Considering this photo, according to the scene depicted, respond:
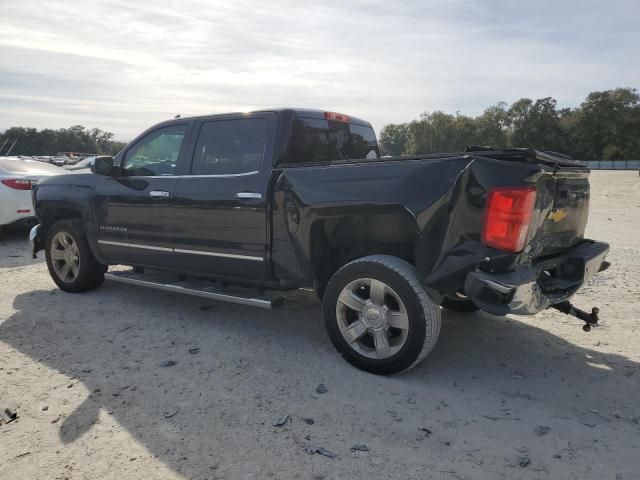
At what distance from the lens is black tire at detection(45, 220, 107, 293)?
5.77 m

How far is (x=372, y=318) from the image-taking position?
12.3 feet

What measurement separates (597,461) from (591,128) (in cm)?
9653

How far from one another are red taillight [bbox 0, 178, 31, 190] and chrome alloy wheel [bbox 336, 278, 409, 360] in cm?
756

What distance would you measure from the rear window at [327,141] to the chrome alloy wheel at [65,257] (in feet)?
9.81

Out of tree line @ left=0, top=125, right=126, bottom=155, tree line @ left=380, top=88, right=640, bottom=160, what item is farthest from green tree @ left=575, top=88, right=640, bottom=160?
tree line @ left=0, top=125, right=126, bottom=155

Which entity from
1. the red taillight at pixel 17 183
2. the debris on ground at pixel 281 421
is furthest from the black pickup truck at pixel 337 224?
the red taillight at pixel 17 183

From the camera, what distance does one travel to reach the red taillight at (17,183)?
9062 mm

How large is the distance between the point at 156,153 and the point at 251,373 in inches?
101

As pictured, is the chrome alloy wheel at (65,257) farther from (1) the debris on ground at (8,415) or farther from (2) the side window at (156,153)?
(1) the debris on ground at (8,415)

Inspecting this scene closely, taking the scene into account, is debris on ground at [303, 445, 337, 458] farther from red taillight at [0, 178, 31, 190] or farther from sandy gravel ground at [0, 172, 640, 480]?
red taillight at [0, 178, 31, 190]

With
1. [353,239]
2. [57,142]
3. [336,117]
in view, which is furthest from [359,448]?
[57,142]

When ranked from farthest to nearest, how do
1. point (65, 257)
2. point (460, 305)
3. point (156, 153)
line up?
point (65, 257)
point (156, 153)
point (460, 305)

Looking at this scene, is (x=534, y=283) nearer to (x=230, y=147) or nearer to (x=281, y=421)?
(x=281, y=421)

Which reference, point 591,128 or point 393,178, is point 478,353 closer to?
point 393,178
